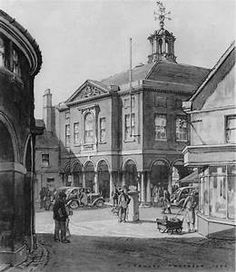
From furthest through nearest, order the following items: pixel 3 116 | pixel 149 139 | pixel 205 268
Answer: pixel 149 139 < pixel 205 268 < pixel 3 116

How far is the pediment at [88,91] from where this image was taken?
2847 centimetres

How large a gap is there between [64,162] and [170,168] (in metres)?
7.71

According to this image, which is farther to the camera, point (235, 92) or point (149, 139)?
point (149, 139)

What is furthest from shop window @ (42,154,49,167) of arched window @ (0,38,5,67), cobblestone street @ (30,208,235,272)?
arched window @ (0,38,5,67)

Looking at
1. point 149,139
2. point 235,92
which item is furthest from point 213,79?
point 149,139

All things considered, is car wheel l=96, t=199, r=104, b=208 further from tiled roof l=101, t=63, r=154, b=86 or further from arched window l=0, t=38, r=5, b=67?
arched window l=0, t=38, r=5, b=67

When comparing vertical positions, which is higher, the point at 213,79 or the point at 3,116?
the point at 213,79

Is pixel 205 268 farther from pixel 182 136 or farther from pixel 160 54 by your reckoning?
pixel 160 54

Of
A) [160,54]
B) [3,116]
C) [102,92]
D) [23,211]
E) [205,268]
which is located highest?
[160,54]

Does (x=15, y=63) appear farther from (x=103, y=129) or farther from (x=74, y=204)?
(x=103, y=129)

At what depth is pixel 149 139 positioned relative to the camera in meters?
26.4

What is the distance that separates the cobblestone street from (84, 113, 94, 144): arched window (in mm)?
11759

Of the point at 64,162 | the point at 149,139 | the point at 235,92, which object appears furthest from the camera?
the point at 64,162

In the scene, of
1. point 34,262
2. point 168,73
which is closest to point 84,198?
point 168,73
